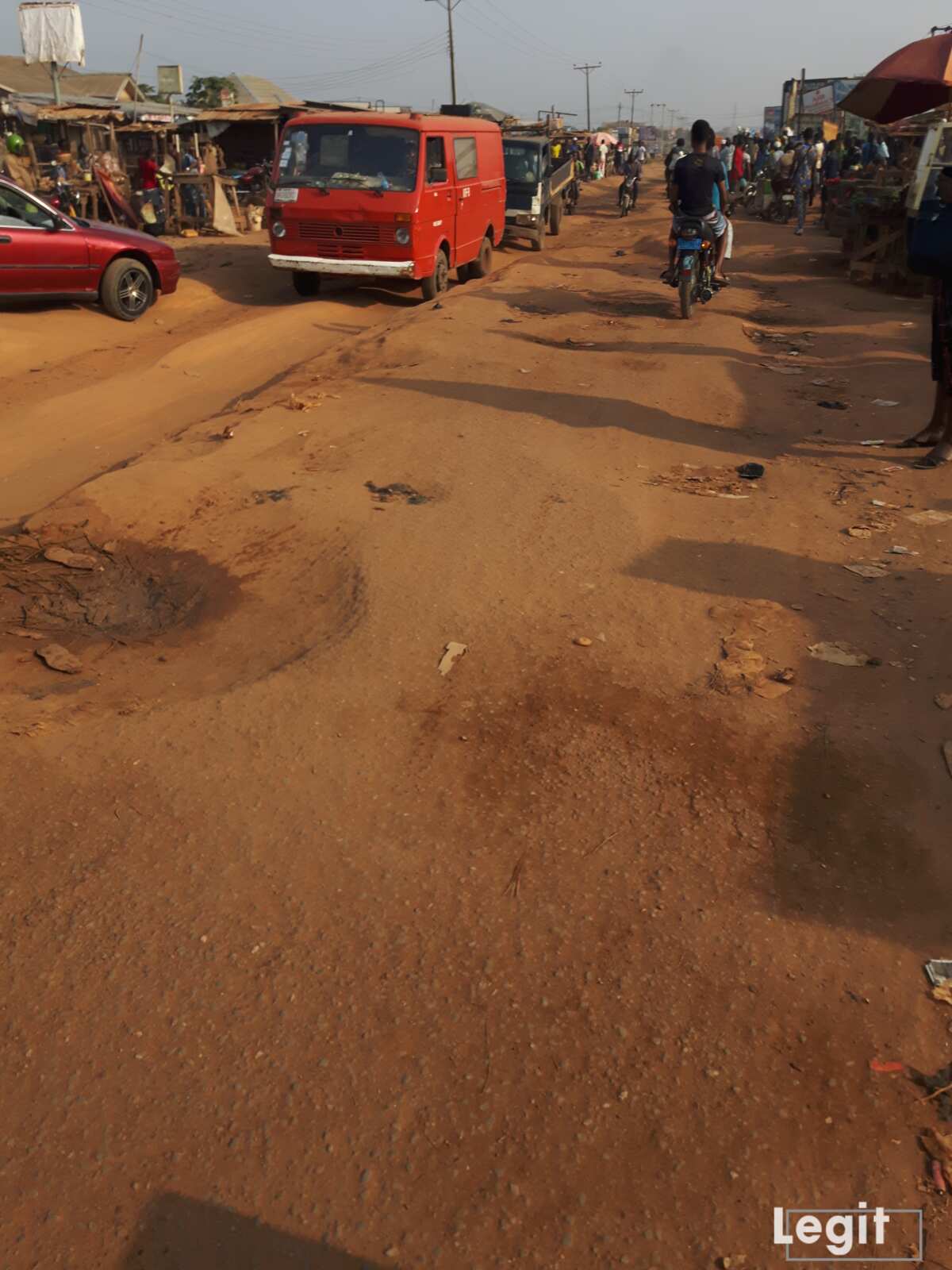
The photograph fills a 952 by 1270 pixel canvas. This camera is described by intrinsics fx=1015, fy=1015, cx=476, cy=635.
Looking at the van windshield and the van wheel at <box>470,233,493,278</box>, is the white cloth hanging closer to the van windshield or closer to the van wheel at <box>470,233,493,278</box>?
the van wheel at <box>470,233,493,278</box>

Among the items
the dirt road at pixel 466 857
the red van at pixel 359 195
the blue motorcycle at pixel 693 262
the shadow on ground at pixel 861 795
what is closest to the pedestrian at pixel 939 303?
the dirt road at pixel 466 857

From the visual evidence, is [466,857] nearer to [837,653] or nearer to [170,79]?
[837,653]

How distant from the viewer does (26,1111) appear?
2400 mm

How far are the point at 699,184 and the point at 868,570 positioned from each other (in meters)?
7.17

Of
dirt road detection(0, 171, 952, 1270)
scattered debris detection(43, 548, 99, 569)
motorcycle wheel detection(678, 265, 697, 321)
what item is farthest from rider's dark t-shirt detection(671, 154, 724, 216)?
scattered debris detection(43, 548, 99, 569)

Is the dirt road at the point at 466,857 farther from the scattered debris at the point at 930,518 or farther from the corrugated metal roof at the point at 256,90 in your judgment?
the corrugated metal roof at the point at 256,90

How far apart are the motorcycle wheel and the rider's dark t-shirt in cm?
66

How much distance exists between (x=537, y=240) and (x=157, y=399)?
1301 centimetres

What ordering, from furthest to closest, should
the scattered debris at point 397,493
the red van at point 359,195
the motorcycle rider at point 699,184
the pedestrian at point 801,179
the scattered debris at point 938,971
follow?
the pedestrian at point 801,179 < the red van at point 359,195 < the motorcycle rider at point 699,184 < the scattered debris at point 397,493 < the scattered debris at point 938,971

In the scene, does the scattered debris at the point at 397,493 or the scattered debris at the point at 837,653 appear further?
the scattered debris at the point at 397,493

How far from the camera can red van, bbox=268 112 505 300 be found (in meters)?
12.2

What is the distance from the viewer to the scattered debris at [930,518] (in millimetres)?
5738

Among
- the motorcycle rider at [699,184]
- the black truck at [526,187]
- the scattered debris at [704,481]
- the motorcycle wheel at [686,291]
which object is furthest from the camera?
the black truck at [526,187]

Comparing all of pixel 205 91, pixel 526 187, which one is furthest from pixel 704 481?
pixel 205 91
